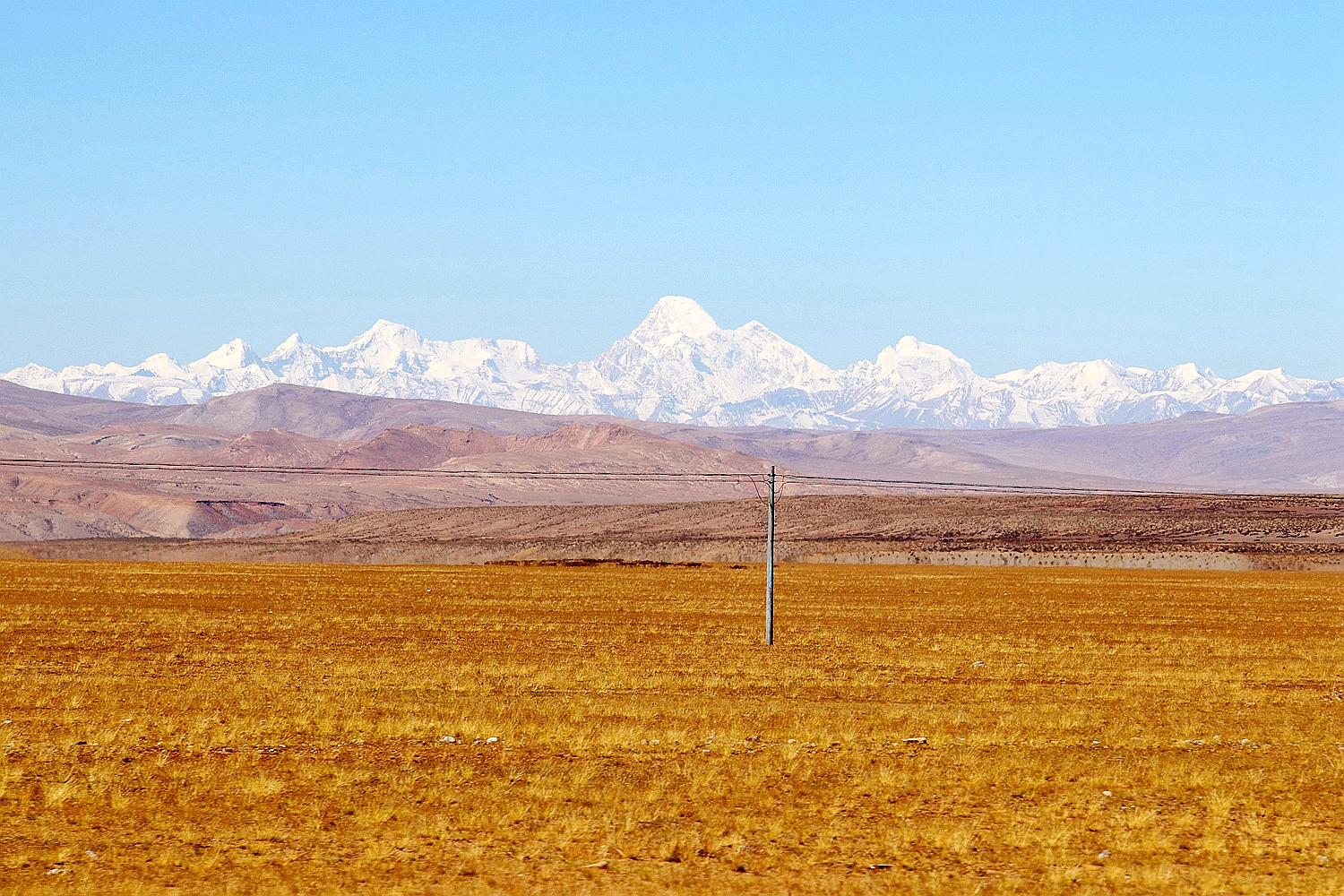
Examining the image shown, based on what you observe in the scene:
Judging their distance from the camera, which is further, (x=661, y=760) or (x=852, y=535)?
(x=852, y=535)

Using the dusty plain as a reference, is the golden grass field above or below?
above

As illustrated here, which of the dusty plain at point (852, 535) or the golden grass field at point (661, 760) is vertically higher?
the golden grass field at point (661, 760)

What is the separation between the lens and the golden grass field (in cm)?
1342

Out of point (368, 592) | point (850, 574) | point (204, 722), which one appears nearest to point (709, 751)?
point (204, 722)

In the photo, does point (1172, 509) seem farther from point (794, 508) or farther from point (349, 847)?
point (349, 847)

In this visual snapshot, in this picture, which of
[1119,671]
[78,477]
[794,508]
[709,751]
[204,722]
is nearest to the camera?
[709,751]

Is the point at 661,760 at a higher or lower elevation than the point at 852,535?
higher

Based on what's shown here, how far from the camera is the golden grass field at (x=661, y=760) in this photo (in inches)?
528

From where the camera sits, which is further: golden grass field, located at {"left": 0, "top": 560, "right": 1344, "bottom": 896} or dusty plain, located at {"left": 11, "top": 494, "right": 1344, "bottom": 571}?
dusty plain, located at {"left": 11, "top": 494, "right": 1344, "bottom": 571}

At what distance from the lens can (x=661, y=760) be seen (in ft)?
61.1

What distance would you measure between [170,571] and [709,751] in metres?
59.9

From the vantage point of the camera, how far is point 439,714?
2239 cm

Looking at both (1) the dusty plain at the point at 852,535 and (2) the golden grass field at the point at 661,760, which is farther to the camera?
(1) the dusty plain at the point at 852,535

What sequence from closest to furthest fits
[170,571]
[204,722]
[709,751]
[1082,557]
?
[709,751] → [204,722] → [170,571] → [1082,557]
